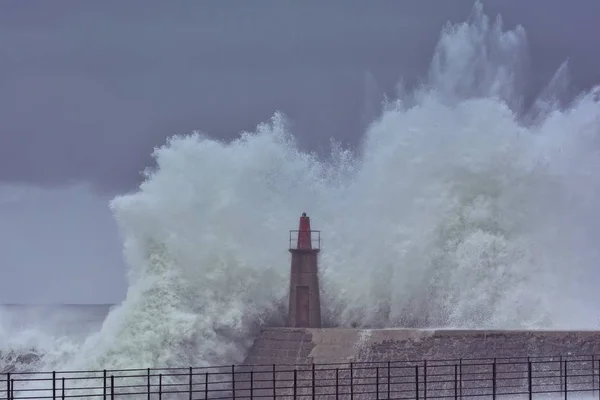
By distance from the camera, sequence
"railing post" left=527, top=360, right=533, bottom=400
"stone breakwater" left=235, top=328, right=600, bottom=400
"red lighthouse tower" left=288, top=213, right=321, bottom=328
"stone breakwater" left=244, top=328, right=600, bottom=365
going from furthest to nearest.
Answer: "red lighthouse tower" left=288, top=213, right=321, bottom=328 < "stone breakwater" left=244, top=328, right=600, bottom=365 < "stone breakwater" left=235, top=328, right=600, bottom=400 < "railing post" left=527, top=360, right=533, bottom=400

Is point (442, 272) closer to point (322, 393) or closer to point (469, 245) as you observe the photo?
point (469, 245)

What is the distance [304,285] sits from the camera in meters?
31.9

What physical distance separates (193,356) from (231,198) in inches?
210

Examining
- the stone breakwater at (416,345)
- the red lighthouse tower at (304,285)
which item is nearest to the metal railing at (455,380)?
the stone breakwater at (416,345)

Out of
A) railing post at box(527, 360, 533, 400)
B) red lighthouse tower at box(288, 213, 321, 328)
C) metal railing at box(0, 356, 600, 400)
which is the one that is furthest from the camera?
red lighthouse tower at box(288, 213, 321, 328)

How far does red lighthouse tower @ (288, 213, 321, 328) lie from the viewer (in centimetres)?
3184

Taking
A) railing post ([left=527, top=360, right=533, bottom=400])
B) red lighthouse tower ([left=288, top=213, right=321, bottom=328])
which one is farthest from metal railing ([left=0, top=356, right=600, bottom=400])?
red lighthouse tower ([left=288, top=213, right=321, bottom=328])

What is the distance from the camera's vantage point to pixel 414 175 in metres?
35.0

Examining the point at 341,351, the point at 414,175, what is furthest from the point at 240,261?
the point at 341,351

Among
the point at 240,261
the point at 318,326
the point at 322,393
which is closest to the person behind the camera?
the point at 322,393

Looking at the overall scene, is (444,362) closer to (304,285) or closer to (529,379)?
(529,379)

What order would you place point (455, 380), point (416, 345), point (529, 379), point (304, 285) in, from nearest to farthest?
point (455, 380) → point (529, 379) → point (416, 345) → point (304, 285)

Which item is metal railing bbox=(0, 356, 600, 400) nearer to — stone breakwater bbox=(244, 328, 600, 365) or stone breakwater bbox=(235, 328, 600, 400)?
stone breakwater bbox=(235, 328, 600, 400)

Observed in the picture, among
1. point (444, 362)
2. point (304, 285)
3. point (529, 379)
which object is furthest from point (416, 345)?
point (304, 285)
